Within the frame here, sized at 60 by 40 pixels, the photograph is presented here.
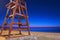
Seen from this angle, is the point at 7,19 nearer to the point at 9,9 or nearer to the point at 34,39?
the point at 9,9

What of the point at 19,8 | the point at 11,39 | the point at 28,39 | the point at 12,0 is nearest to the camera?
the point at 11,39

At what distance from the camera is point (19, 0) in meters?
10.6

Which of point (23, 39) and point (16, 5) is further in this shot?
point (16, 5)

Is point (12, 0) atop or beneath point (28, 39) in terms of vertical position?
atop

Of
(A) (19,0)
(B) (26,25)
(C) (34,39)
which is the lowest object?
(C) (34,39)

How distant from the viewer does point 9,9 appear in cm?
1110

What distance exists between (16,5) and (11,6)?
1.18 m

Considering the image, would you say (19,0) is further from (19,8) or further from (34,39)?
(34,39)

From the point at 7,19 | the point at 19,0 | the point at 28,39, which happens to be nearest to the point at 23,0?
the point at 19,0

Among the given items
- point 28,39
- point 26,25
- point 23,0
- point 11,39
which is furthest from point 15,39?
point 23,0

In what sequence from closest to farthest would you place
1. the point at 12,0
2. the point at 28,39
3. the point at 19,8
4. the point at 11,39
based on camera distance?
the point at 11,39
the point at 28,39
the point at 19,8
the point at 12,0

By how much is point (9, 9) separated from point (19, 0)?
1.31 metres

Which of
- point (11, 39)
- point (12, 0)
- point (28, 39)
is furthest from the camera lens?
point (12, 0)

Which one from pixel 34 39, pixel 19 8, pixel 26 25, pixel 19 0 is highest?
pixel 19 0
